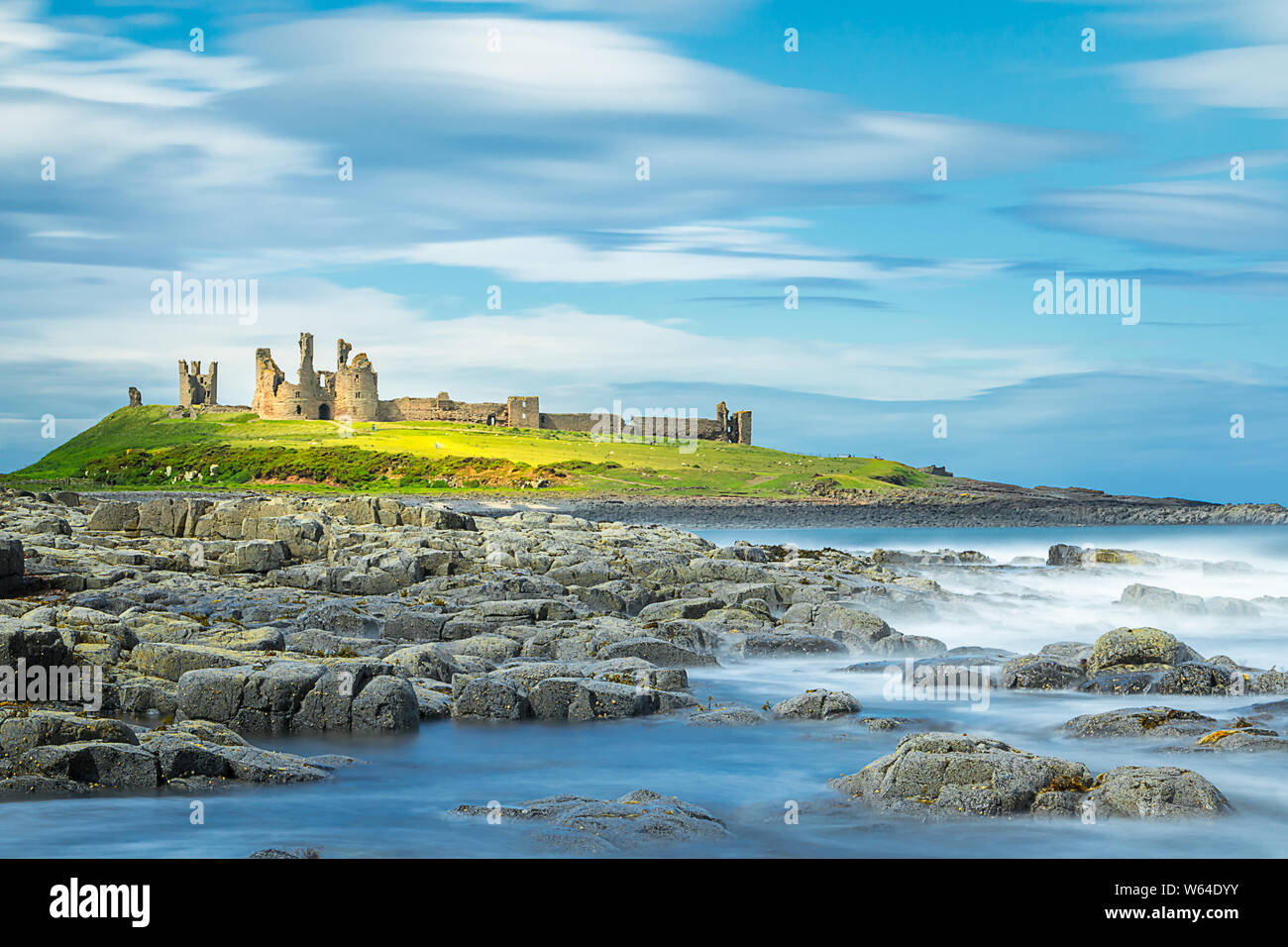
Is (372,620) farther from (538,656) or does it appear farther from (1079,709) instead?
(1079,709)

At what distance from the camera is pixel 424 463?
11019 centimetres

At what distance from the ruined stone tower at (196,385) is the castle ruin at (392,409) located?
10.3m

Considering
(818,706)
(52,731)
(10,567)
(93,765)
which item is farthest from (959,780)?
(10,567)

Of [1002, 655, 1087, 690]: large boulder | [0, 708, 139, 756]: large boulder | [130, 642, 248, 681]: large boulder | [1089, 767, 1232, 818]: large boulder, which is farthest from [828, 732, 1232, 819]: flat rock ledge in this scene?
[130, 642, 248, 681]: large boulder

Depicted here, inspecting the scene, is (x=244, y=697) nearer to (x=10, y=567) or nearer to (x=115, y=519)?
(x=10, y=567)

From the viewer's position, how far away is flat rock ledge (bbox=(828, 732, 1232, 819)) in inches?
435

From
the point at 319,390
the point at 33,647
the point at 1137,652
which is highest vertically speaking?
the point at 319,390

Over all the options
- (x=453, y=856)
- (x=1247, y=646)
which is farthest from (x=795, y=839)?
(x=1247, y=646)

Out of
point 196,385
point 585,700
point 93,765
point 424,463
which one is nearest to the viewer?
point 93,765

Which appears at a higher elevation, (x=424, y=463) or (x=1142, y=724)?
(x=424, y=463)

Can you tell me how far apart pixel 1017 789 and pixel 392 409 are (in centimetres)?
13998

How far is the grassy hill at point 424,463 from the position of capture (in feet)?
343

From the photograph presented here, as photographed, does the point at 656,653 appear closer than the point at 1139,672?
No
